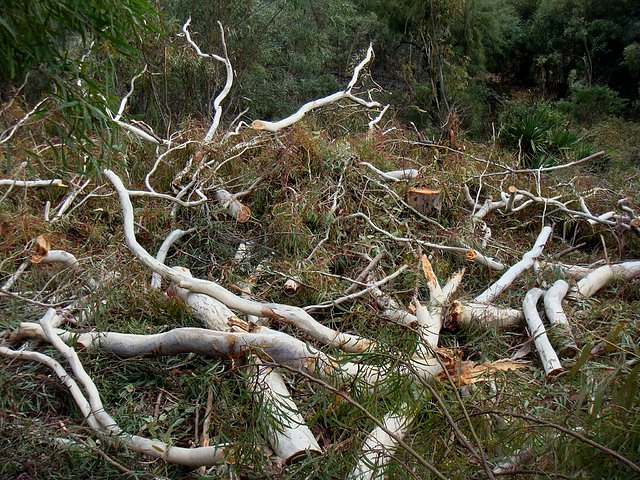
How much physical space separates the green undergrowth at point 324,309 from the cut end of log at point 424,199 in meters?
0.08

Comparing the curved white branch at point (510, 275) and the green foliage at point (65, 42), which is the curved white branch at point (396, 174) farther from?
the green foliage at point (65, 42)

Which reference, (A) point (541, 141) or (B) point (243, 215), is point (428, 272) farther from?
(A) point (541, 141)

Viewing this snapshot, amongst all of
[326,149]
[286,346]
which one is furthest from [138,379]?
[326,149]

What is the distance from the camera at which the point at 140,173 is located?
587 centimetres

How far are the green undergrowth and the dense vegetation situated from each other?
0.01 metres

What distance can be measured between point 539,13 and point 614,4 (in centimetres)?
170

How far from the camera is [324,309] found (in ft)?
14.0

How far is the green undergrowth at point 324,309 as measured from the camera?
2.28 m

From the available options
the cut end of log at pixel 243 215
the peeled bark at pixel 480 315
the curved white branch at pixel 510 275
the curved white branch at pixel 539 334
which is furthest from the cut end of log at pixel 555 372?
the cut end of log at pixel 243 215

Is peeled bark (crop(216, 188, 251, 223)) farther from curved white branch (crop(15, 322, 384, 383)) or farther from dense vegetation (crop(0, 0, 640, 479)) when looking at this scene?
curved white branch (crop(15, 322, 384, 383))

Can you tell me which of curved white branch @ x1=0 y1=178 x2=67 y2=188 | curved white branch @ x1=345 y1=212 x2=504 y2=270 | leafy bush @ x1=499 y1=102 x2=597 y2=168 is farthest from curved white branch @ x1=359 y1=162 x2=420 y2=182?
leafy bush @ x1=499 y1=102 x2=597 y2=168

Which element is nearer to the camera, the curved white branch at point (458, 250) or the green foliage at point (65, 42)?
the green foliage at point (65, 42)

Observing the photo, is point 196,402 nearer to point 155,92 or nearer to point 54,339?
point 54,339

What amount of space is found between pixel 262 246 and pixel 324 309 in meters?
0.82
